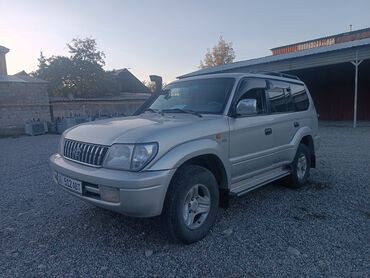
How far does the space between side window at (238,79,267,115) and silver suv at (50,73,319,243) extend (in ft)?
0.05

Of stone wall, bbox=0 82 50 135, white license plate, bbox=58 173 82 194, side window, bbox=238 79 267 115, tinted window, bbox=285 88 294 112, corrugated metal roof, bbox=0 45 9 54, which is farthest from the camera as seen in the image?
corrugated metal roof, bbox=0 45 9 54

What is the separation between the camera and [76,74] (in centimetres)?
3281

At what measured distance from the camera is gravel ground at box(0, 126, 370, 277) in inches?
99.9

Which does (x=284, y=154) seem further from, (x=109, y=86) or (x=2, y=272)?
(x=109, y=86)

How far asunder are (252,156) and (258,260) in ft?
4.57

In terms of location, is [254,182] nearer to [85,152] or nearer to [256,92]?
[256,92]

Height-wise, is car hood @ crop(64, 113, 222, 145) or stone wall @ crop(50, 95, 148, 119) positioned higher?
stone wall @ crop(50, 95, 148, 119)

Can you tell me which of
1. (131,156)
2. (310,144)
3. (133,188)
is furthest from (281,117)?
(133,188)

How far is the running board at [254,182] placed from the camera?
3.43 metres

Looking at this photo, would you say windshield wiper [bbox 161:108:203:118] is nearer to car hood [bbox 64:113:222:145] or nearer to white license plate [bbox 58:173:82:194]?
car hood [bbox 64:113:222:145]

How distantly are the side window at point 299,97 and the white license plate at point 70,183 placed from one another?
369cm

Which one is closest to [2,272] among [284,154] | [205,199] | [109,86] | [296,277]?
[205,199]

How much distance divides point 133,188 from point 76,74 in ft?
111

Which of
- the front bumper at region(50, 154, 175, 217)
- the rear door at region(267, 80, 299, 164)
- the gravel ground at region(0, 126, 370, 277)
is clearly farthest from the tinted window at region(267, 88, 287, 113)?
the front bumper at region(50, 154, 175, 217)
